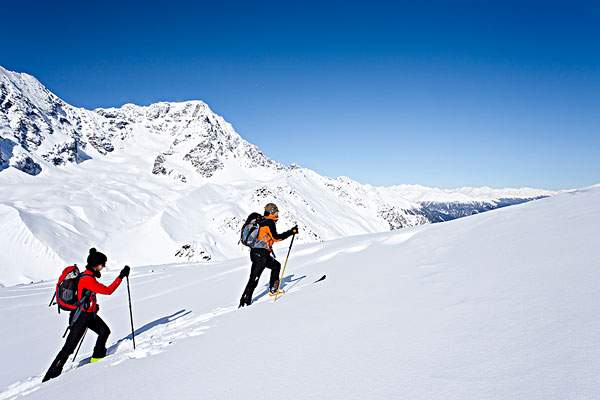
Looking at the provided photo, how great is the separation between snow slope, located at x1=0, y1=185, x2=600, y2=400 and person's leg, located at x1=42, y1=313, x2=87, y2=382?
312 millimetres

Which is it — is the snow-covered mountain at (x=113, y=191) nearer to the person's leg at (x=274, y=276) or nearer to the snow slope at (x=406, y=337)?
the person's leg at (x=274, y=276)

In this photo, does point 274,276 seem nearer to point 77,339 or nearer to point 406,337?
point 77,339

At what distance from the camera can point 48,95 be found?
537 feet

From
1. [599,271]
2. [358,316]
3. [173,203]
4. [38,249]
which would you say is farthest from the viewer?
[173,203]

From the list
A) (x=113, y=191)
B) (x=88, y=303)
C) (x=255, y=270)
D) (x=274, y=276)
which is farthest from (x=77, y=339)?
(x=113, y=191)

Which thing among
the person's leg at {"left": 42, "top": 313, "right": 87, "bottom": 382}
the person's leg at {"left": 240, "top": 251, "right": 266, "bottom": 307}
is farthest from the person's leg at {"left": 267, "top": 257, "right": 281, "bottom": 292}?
the person's leg at {"left": 42, "top": 313, "right": 87, "bottom": 382}

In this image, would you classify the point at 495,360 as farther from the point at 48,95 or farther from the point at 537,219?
the point at 48,95

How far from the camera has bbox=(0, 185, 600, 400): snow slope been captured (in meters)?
2.85

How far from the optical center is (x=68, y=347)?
19.8 ft

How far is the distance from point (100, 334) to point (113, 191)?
109 meters

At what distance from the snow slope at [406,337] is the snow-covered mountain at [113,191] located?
68.2 meters

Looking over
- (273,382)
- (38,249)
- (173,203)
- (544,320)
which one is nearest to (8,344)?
(273,382)

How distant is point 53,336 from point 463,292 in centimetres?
1011

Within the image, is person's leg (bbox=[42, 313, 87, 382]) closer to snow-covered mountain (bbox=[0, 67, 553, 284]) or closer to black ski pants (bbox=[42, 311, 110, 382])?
black ski pants (bbox=[42, 311, 110, 382])
